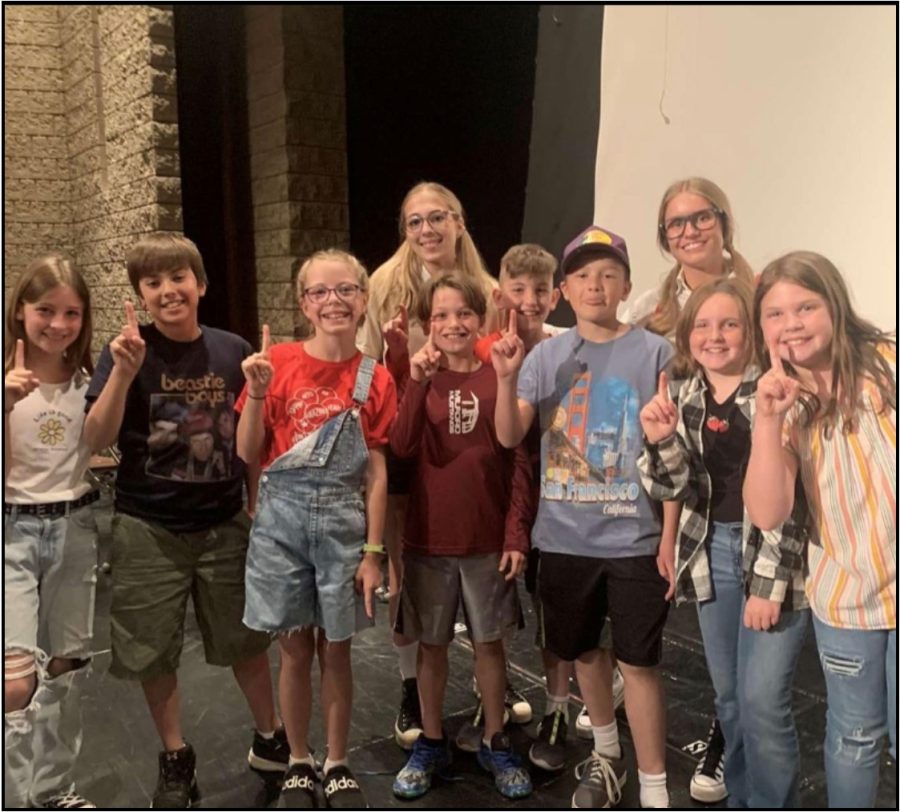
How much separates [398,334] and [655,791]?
1338 mm

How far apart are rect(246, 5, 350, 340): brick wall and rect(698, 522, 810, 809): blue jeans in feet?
10.1

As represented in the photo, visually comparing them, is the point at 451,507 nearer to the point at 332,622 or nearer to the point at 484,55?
the point at 332,622

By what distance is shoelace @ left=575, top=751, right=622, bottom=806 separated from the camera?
2035 mm

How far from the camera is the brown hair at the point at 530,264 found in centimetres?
213

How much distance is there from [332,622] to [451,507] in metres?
0.41

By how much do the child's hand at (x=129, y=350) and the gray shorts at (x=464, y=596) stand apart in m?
0.84

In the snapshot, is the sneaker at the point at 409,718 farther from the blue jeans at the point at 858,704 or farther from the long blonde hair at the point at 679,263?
the long blonde hair at the point at 679,263

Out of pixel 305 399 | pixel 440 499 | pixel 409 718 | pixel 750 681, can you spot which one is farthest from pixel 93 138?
pixel 750 681

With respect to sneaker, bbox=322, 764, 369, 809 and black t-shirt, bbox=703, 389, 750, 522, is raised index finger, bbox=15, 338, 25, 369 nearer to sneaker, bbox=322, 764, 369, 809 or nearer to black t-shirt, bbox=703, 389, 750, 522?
sneaker, bbox=322, 764, 369, 809

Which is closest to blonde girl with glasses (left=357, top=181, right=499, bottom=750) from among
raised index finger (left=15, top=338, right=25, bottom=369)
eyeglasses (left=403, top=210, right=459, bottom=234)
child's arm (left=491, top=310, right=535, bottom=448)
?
eyeglasses (left=403, top=210, right=459, bottom=234)

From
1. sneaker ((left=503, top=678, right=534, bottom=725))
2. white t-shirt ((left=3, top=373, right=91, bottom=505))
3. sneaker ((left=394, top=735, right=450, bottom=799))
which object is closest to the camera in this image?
white t-shirt ((left=3, top=373, right=91, bottom=505))

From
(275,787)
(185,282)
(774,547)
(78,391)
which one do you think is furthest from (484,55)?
(275,787)

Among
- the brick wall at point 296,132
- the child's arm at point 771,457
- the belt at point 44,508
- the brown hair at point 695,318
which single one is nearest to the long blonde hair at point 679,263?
the brown hair at point 695,318

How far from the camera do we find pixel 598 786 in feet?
6.66
